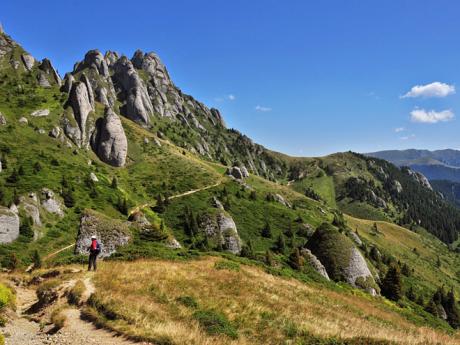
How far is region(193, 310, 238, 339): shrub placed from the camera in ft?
59.2

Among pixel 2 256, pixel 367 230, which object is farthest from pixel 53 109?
pixel 367 230

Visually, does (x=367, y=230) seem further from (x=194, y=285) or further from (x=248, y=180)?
(x=194, y=285)

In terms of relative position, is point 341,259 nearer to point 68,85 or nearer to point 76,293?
point 76,293

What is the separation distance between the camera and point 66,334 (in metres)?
17.5

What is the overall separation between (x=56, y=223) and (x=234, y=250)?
37.2 meters

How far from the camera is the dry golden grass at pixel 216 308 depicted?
57.7ft

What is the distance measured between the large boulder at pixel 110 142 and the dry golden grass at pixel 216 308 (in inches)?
4377

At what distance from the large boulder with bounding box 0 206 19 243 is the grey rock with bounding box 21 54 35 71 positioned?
122135mm

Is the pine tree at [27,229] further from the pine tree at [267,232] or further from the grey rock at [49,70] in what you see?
the grey rock at [49,70]

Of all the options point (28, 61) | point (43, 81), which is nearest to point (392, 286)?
point (43, 81)

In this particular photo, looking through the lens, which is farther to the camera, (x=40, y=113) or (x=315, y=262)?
(x=40, y=113)

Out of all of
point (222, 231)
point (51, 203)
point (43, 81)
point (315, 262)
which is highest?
point (43, 81)

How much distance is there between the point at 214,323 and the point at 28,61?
177 m

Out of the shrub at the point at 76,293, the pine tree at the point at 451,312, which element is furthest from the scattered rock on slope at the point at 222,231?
the shrub at the point at 76,293
